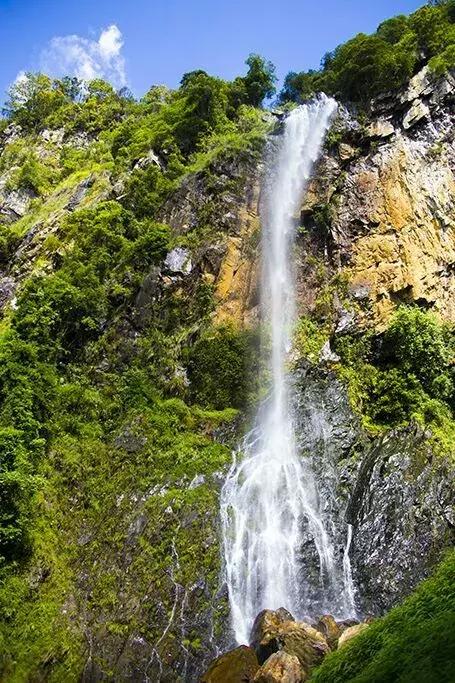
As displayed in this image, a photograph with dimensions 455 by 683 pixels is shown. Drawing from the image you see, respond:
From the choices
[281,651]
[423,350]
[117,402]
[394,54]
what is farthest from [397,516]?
[394,54]

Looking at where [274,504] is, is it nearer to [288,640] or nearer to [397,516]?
[397,516]

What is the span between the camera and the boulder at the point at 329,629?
31.5ft

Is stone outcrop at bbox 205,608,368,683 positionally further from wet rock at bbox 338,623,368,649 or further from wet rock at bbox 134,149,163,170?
wet rock at bbox 134,149,163,170

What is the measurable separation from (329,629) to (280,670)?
176cm

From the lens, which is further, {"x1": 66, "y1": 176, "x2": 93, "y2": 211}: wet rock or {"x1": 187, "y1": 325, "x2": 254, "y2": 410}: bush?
{"x1": 66, "y1": 176, "x2": 93, "y2": 211}: wet rock

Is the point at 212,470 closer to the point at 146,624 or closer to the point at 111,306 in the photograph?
the point at 146,624

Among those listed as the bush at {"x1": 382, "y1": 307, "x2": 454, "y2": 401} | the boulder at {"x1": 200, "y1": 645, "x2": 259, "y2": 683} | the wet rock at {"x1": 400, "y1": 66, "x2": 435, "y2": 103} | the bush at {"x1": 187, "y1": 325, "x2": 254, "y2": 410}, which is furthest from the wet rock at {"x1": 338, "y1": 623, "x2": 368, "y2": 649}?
the wet rock at {"x1": 400, "y1": 66, "x2": 435, "y2": 103}

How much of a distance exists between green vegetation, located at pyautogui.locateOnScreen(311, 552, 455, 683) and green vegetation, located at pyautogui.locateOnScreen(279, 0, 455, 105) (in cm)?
2091

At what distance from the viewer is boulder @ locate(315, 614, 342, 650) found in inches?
378

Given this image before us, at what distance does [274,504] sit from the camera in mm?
13828

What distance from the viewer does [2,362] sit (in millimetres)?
15617

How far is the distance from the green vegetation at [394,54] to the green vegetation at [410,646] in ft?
68.6

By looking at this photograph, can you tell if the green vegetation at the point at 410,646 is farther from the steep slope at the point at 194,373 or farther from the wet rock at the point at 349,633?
the steep slope at the point at 194,373

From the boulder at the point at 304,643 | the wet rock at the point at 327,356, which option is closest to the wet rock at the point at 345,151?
the wet rock at the point at 327,356
